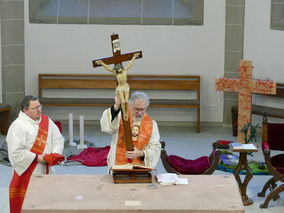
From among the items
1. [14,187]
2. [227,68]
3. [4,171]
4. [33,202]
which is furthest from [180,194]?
[227,68]

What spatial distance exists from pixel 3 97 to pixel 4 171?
117 inches

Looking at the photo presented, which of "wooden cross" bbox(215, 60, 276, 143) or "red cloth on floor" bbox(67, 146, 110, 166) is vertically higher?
"wooden cross" bbox(215, 60, 276, 143)

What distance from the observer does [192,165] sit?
687 cm

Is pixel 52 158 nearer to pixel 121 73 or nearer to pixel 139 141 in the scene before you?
pixel 139 141

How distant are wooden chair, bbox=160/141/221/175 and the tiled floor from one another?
67cm

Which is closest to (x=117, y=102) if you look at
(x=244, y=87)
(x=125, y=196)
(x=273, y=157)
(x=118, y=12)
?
(x=125, y=196)

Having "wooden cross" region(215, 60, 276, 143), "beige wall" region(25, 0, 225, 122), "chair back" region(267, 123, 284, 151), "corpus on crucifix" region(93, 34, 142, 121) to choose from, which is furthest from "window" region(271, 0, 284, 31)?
"corpus on crucifix" region(93, 34, 142, 121)

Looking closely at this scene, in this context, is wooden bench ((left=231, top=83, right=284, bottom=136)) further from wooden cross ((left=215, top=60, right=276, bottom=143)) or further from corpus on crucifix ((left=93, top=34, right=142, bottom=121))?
corpus on crucifix ((left=93, top=34, right=142, bottom=121))

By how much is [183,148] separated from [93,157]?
1587mm

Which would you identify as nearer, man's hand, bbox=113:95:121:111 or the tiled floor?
man's hand, bbox=113:95:121:111

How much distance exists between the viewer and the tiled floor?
6961mm

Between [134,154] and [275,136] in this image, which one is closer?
[134,154]

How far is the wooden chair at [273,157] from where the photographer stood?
6727 mm

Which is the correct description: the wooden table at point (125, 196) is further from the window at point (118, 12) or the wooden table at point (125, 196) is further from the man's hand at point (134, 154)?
the window at point (118, 12)
